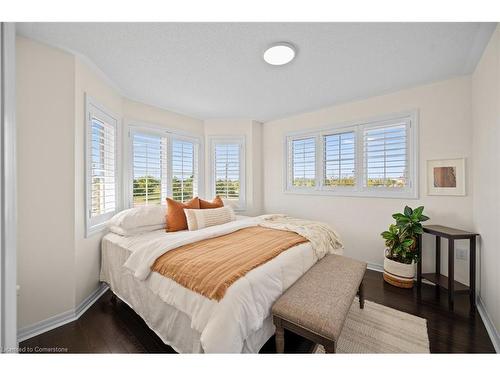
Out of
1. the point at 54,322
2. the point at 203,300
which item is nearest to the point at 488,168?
the point at 203,300

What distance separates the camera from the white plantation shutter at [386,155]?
8.39 ft

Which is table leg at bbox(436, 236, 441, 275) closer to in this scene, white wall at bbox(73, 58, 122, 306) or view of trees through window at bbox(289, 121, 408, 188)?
view of trees through window at bbox(289, 121, 408, 188)

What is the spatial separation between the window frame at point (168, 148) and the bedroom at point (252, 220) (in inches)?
1.5

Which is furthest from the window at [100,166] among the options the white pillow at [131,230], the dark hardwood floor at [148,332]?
the dark hardwood floor at [148,332]

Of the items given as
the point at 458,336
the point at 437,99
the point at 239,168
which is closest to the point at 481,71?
the point at 437,99

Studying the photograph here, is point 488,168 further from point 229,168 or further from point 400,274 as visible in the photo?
point 229,168

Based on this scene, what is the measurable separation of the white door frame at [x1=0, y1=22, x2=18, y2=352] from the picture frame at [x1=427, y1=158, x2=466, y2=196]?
142 inches

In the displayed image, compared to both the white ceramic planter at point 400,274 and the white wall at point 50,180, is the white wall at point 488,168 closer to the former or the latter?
the white ceramic planter at point 400,274

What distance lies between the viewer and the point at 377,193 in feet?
8.93

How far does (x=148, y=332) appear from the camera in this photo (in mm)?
1600

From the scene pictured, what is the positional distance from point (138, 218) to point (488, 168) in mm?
3315
